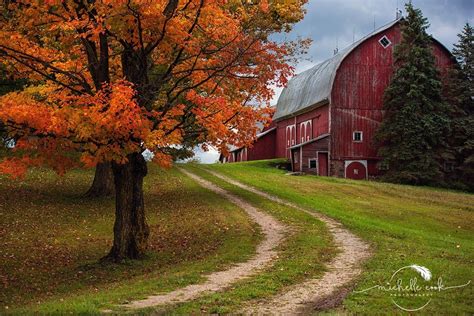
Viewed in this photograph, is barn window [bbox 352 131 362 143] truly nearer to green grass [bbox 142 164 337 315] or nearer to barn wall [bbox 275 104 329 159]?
barn wall [bbox 275 104 329 159]

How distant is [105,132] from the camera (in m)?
13.6

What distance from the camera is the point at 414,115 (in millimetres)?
43375

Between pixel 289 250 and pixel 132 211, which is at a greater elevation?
pixel 132 211

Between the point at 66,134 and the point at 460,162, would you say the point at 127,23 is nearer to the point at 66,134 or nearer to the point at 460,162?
the point at 66,134

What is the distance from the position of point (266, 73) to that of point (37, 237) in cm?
973

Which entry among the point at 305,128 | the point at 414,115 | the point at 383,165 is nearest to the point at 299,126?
the point at 305,128

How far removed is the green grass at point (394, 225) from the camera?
34.1 ft

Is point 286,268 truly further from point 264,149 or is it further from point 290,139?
point 264,149

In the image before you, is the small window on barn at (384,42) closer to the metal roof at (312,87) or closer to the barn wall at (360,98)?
the barn wall at (360,98)

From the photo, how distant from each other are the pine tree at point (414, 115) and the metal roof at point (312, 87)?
2.65 meters

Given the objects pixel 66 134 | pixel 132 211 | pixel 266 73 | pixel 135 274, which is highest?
pixel 266 73

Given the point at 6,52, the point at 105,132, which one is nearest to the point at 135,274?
the point at 105,132

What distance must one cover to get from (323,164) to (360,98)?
590 cm

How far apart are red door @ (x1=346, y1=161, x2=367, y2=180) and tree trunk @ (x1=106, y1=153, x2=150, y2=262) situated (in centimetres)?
3136
